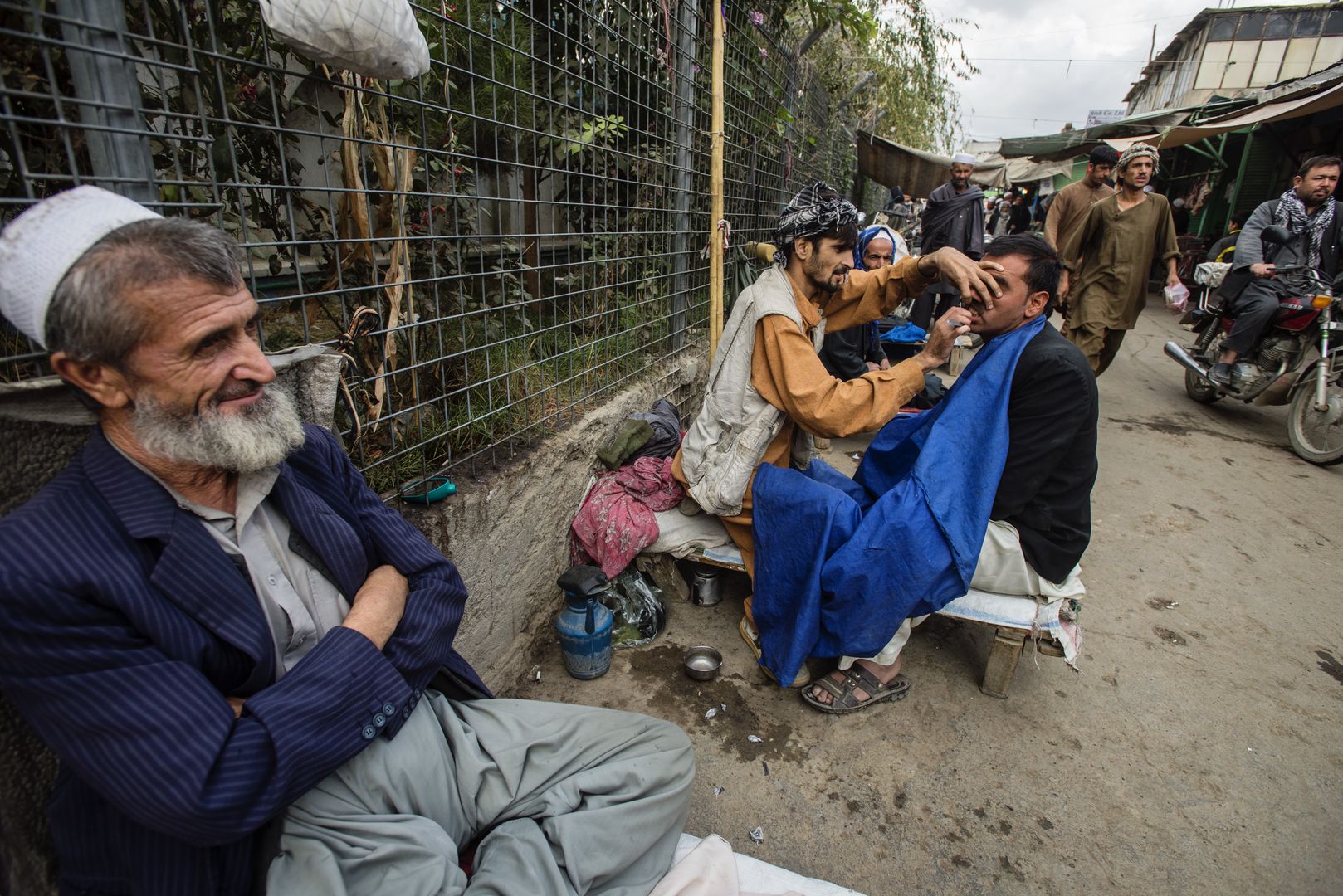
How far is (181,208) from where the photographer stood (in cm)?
148

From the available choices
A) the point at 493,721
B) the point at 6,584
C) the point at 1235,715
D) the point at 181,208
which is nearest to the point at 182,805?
the point at 6,584

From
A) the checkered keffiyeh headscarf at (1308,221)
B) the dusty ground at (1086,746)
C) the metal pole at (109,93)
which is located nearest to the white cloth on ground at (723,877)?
the dusty ground at (1086,746)

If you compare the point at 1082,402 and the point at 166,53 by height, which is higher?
the point at 166,53

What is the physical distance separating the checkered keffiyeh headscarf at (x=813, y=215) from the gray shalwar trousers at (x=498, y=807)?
1866 mm

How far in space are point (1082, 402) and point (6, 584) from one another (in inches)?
106

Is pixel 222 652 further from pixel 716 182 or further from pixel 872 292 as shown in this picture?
pixel 716 182

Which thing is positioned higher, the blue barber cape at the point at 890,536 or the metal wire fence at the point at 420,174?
the metal wire fence at the point at 420,174

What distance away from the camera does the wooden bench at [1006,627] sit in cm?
256

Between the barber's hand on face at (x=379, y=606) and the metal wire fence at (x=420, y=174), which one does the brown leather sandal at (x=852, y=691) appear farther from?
the barber's hand on face at (x=379, y=606)

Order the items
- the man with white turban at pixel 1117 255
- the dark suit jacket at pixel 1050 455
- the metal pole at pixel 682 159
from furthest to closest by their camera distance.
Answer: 1. the man with white turban at pixel 1117 255
2. the metal pole at pixel 682 159
3. the dark suit jacket at pixel 1050 455

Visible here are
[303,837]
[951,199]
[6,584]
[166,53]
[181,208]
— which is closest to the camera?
[6,584]

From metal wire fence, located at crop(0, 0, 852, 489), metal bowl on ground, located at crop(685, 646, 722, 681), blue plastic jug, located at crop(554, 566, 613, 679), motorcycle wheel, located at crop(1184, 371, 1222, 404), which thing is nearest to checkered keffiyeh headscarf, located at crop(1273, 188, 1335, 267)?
motorcycle wheel, located at crop(1184, 371, 1222, 404)

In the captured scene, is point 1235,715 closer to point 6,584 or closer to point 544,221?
point 6,584

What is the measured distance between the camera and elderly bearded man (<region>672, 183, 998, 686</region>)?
2.51 m
